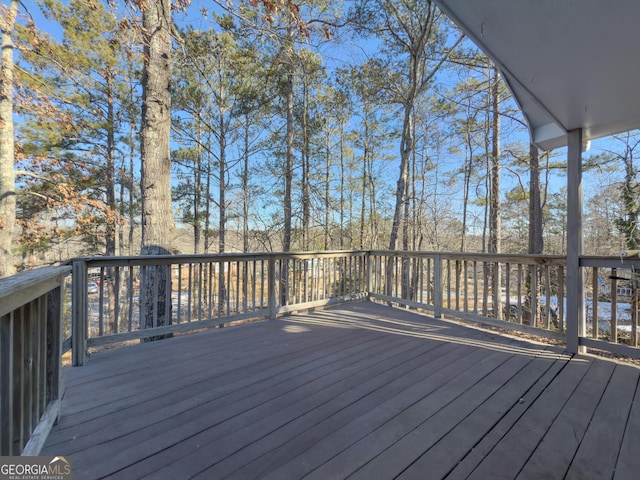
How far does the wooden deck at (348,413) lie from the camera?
1.30 meters

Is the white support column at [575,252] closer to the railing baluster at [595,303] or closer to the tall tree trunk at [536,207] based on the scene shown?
the railing baluster at [595,303]

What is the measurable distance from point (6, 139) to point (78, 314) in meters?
6.31

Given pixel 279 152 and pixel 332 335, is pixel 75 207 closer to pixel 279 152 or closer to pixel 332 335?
pixel 279 152

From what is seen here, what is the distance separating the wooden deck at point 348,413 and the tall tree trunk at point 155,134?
1603 millimetres

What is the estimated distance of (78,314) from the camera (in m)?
2.40

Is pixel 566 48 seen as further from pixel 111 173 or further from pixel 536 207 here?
pixel 111 173

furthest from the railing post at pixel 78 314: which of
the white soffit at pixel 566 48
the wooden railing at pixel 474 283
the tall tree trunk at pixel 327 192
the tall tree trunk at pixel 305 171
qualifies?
the tall tree trunk at pixel 327 192

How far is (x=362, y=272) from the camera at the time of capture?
5.12 meters

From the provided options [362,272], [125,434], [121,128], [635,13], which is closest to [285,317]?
[362,272]

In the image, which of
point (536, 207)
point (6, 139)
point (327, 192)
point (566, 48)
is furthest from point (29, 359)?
point (327, 192)

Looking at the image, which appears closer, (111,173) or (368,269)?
(368,269)

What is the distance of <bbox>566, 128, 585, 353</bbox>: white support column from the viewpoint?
271 cm

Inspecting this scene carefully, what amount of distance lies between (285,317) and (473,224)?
10107 millimetres

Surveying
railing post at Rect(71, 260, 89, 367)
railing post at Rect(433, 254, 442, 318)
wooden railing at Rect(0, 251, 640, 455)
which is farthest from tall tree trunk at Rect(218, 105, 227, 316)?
railing post at Rect(433, 254, 442, 318)
